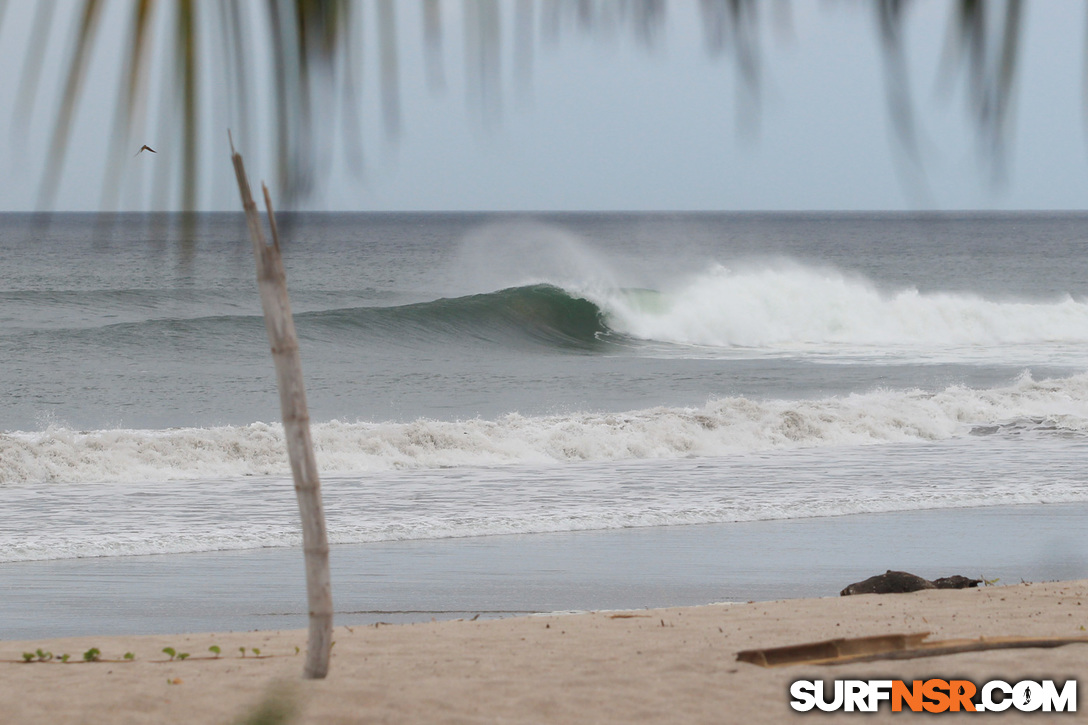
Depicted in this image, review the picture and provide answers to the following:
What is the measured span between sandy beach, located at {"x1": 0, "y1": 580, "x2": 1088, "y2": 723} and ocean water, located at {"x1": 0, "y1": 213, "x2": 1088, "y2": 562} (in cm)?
193

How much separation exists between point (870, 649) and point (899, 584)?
2.63 metres

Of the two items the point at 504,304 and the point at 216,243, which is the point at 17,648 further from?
the point at 504,304

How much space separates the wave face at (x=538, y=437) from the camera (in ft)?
48.0

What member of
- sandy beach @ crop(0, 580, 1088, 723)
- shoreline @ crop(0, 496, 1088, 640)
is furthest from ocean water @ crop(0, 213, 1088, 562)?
sandy beach @ crop(0, 580, 1088, 723)

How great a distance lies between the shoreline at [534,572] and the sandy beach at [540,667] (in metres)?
0.96

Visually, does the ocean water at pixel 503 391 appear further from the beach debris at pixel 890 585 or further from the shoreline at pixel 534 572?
the beach debris at pixel 890 585

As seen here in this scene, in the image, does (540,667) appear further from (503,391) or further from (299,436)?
(503,391)

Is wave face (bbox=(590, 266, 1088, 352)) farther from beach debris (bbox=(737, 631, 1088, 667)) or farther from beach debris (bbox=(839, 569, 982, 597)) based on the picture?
beach debris (bbox=(737, 631, 1088, 667))

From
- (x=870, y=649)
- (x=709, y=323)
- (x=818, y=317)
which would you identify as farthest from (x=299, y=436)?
(x=818, y=317)

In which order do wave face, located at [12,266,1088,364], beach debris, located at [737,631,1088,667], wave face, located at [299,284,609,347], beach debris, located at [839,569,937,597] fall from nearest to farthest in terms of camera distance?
beach debris, located at [737,631,1088,667]
beach debris, located at [839,569,937,597]
wave face, located at [12,266,1088,364]
wave face, located at [299,284,609,347]

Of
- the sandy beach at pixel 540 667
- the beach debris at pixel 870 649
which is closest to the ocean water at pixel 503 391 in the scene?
the beach debris at pixel 870 649

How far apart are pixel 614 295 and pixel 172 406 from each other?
Answer: 1823cm

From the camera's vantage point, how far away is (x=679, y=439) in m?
16.9

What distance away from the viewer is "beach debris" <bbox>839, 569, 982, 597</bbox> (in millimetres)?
7508
